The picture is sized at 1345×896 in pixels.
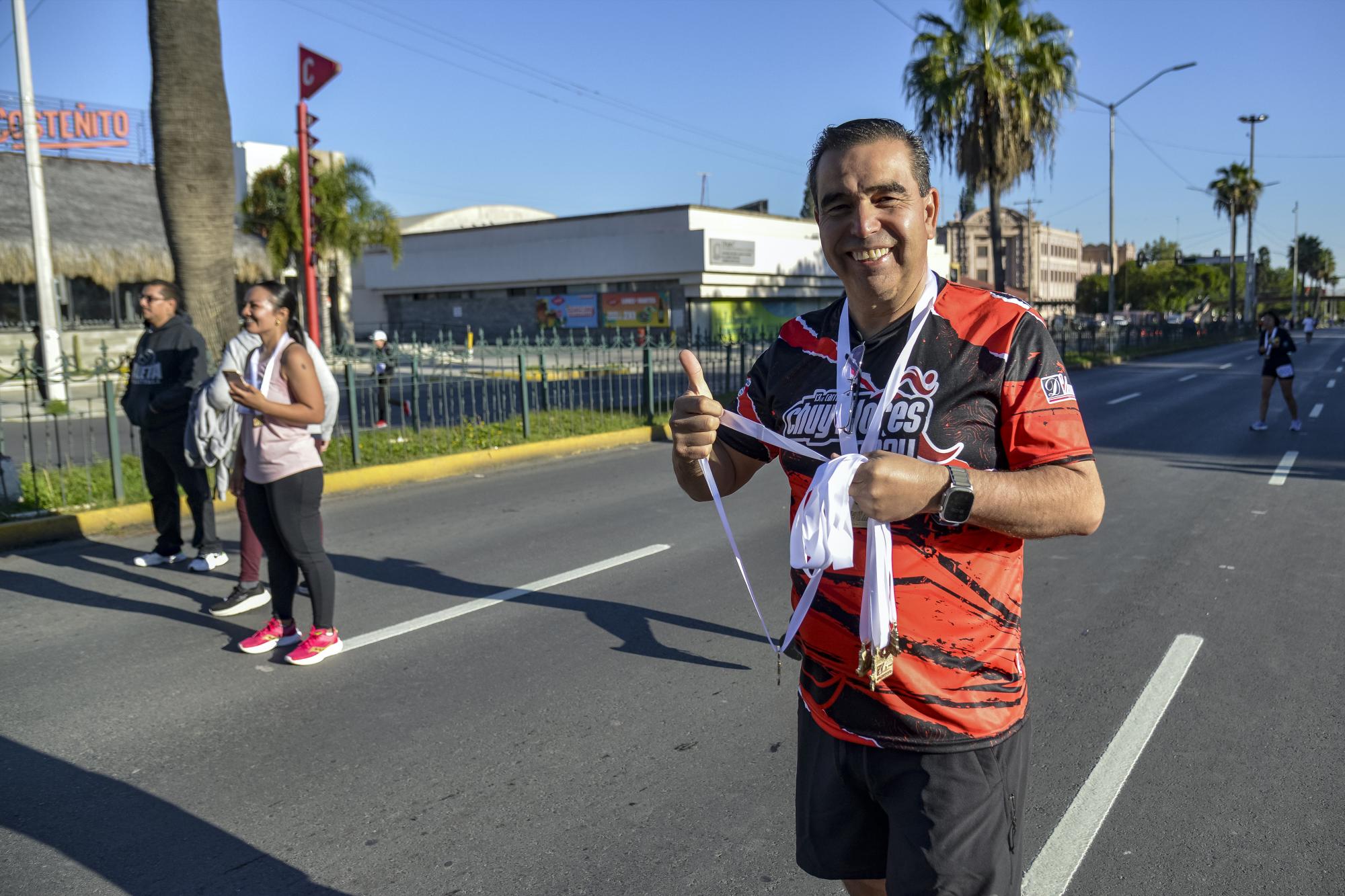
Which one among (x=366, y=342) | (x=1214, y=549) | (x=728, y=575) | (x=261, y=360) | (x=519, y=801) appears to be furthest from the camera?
(x=366, y=342)

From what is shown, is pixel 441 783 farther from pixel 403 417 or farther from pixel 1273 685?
→ pixel 403 417

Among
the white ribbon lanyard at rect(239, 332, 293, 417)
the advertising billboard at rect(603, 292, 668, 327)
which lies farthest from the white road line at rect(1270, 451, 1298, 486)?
the advertising billboard at rect(603, 292, 668, 327)

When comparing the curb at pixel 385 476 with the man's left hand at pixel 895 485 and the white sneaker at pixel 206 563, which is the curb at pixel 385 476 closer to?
the white sneaker at pixel 206 563

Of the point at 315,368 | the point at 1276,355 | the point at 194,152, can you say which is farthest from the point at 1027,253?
the point at 315,368

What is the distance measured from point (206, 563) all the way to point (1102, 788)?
5739mm

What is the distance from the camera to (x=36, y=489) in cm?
848

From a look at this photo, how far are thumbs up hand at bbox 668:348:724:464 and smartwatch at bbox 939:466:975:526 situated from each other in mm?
474

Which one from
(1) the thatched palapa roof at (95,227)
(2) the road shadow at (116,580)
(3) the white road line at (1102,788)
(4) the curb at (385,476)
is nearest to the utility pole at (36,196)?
(1) the thatched palapa roof at (95,227)

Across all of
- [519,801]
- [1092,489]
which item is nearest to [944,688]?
[1092,489]

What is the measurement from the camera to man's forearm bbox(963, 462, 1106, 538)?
1701 millimetres

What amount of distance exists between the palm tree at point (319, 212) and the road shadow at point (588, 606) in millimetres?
21716

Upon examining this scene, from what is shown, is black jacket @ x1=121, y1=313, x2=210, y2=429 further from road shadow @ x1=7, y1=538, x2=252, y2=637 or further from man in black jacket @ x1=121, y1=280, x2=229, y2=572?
road shadow @ x1=7, y1=538, x2=252, y2=637

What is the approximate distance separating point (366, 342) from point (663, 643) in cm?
4423

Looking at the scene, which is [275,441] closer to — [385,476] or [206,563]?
[206,563]
